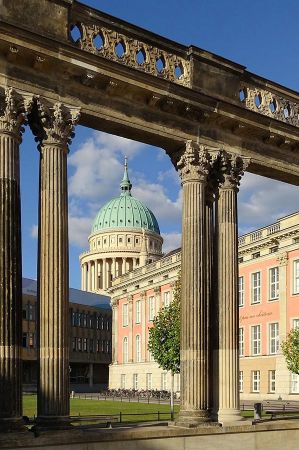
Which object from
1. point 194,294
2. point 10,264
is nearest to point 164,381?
point 194,294

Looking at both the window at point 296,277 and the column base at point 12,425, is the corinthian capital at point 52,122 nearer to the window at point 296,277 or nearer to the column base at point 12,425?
the column base at point 12,425

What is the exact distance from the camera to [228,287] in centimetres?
2061

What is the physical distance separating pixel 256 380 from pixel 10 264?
5292cm

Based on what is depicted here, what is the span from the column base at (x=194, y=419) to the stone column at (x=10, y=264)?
189 inches

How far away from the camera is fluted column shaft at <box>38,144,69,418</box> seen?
54.9 ft

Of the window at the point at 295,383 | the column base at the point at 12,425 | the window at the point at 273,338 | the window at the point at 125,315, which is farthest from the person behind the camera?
the window at the point at 125,315

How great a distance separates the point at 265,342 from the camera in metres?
65.1

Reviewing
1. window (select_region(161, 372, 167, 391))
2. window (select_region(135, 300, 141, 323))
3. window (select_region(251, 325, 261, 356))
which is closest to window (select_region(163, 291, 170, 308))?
window (select_region(161, 372, 167, 391))

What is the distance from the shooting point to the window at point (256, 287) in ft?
218

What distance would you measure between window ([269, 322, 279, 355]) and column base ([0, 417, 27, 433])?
49566 mm

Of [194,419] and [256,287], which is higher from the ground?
[256,287]

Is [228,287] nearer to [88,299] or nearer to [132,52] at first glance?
[132,52]

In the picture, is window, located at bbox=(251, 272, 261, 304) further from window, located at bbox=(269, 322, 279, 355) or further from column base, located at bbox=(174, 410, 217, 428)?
column base, located at bbox=(174, 410, 217, 428)

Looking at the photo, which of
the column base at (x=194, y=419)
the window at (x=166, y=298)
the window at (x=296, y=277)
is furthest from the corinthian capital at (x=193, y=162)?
the window at (x=166, y=298)
